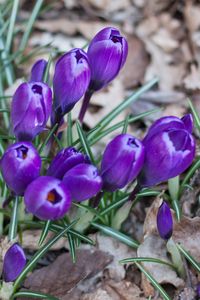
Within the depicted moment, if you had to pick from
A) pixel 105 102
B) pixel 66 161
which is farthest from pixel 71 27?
pixel 66 161

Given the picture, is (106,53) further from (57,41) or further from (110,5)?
(110,5)

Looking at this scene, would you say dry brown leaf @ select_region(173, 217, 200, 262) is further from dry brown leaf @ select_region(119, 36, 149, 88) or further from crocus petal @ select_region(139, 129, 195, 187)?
dry brown leaf @ select_region(119, 36, 149, 88)

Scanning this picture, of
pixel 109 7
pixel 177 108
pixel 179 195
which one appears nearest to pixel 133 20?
pixel 109 7

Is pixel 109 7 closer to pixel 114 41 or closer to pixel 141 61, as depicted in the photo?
pixel 141 61

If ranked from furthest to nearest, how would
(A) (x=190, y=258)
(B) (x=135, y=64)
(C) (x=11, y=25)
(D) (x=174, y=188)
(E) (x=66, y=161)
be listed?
1. (B) (x=135, y=64)
2. (C) (x=11, y=25)
3. (D) (x=174, y=188)
4. (A) (x=190, y=258)
5. (E) (x=66, y=161)

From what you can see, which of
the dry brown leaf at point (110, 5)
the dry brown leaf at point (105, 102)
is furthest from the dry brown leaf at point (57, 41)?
the dry brown leaf at point (105, 102)

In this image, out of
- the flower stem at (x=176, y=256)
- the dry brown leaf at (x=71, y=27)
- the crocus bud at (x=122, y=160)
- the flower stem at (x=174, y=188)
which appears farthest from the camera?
the dry brown leaf at (x=71, y=27)

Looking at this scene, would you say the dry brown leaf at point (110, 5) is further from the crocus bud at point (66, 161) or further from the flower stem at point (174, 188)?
the crocus bud at point (66, 161)
